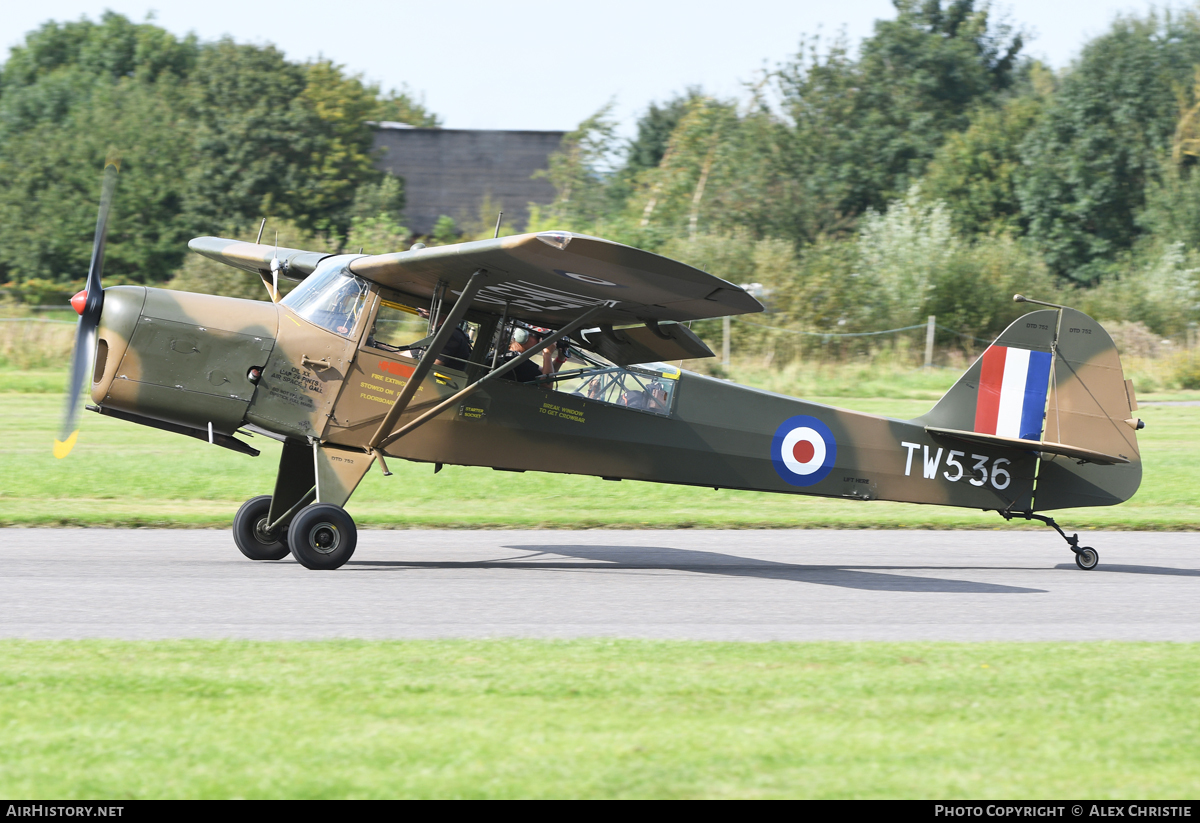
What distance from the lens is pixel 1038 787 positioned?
4309mm

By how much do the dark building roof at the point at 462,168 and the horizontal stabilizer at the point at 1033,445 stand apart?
4505 cm

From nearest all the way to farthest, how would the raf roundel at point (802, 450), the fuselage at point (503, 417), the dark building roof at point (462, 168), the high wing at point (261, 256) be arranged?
the fuselage at point (503, 417) → the raf roundel at point (802, 450) → the high wing at point (261, 256) → the dark building roof at point (462, 168)

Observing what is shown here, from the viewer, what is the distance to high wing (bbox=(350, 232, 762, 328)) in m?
7.51

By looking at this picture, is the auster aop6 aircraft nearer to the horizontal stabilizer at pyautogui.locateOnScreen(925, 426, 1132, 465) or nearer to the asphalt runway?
the horizontal stabilizer at pyautogui.locateOnScreen(925, 426, 1132, 465)

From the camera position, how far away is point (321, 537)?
908 cm

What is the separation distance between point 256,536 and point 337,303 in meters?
2.17

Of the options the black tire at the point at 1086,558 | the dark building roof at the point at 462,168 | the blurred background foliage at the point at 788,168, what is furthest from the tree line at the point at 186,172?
the black tire at the point at 1086,558

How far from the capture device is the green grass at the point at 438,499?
12789 millimetres

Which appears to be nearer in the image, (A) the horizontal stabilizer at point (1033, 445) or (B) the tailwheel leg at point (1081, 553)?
(A) the horizontal stabilizer at point (1033, 445)

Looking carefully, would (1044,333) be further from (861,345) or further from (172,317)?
(861,345)

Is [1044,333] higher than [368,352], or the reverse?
[1044,333]

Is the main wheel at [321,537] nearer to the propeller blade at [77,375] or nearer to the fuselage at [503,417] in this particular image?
the fuselage at [503,417]
